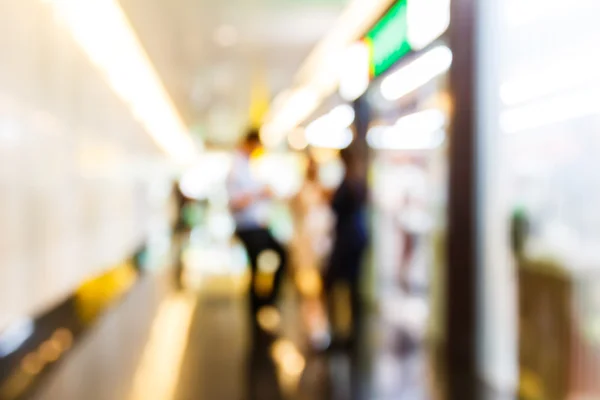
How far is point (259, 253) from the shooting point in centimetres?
597

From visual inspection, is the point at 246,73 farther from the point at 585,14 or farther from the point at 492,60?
the point at 585,14

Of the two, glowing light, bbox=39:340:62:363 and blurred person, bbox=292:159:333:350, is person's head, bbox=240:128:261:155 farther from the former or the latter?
glowing light, bbox=39:340:62:363

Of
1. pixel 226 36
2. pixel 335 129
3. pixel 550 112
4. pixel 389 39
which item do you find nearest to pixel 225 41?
pixel 226 36

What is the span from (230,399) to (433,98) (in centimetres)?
284

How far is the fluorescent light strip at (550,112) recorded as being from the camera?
9.91 feet

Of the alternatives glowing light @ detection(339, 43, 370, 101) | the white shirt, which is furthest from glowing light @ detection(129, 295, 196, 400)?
glowing light @ detection(339, 43, 370, 101)

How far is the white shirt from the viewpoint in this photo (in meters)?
5.98

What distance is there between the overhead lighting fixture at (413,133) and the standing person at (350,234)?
0.39 metres

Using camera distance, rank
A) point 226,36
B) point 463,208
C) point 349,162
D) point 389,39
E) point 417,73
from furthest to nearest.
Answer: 1. point 226,36
2. point 349,162
3. point 417,73
4. point 389,39
5. point 463,208

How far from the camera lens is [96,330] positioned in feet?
15.5

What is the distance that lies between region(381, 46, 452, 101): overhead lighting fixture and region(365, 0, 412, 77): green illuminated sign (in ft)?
0.45

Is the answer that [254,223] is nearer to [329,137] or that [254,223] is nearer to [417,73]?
[417,73]

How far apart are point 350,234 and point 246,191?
3.72 ft

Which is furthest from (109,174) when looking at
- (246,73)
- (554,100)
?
(246,73)
